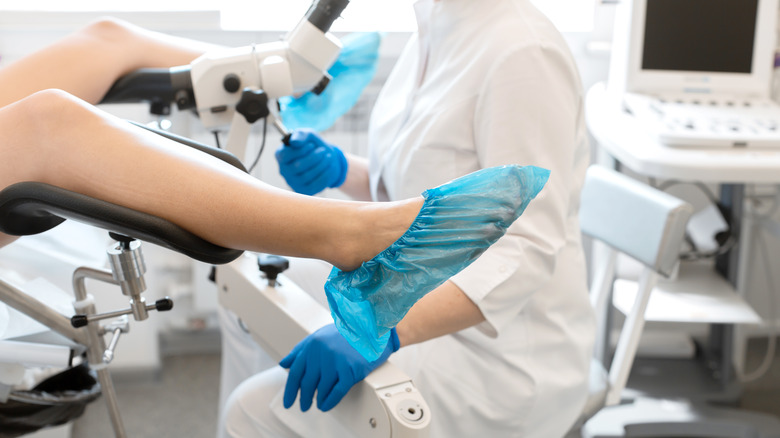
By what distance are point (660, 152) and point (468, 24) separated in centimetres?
62

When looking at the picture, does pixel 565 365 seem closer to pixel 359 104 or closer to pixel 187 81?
pixel 187 81

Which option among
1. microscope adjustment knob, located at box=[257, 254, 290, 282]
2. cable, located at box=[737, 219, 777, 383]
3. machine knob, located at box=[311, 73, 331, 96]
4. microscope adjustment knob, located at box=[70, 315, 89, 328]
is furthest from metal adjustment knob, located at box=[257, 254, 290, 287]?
cable, located at box=[737, 219, 777, 383]

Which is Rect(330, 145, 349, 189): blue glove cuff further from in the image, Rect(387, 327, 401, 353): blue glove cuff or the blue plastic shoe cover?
Rect(387, 327, 401, 353): blue glove cuff

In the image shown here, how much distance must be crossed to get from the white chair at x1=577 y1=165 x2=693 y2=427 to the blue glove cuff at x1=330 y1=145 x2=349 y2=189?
0.51 m

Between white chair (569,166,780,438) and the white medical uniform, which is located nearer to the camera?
the white medical uniform

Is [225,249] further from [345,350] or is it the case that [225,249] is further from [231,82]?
[231,82]

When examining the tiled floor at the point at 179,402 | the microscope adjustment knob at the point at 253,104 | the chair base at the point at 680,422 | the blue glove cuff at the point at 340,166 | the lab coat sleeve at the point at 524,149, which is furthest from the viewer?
the tiled floor at the point at 179,402

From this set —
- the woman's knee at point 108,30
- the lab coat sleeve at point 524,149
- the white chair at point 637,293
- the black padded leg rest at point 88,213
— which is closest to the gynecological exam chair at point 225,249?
the black padded leg rest at point 88,213

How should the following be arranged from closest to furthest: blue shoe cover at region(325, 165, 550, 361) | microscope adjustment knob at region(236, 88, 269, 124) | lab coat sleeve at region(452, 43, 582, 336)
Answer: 1. blue shoe cover at region(325, 165, 550, 361)
2. lab coat sleeve at region(452, 43, 582, 336)
3. microscope adjustment knob at region(236, 88, 269, 124)

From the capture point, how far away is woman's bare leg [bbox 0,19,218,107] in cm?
120

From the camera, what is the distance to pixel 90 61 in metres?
1.25

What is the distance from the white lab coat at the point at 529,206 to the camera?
104 centimetres

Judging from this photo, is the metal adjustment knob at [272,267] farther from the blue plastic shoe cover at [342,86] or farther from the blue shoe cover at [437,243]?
the blue plastic shoe cover at [342,86]

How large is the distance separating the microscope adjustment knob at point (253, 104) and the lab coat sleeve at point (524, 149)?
1.12 ft
